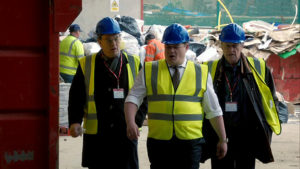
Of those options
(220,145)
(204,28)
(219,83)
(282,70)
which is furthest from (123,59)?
(204,28)

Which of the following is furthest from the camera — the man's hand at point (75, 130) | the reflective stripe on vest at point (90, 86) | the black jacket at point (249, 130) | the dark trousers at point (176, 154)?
the black jacket at point (249, 130)

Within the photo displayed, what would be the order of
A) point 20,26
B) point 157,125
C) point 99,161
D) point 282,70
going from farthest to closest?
point 282,70 < point 99,161 < point 157,125 < point 20,26

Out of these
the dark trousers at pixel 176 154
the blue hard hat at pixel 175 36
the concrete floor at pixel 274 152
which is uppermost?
the blue hard hat at pixel 175 36

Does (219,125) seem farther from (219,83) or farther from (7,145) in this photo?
(7,145)

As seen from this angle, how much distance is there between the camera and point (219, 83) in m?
4.96

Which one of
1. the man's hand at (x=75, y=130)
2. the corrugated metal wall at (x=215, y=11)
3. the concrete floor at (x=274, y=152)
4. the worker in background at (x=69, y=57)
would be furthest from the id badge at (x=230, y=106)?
the corrugated metal wall at (x=215, y=11)

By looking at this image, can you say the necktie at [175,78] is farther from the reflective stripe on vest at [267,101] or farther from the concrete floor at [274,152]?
the concrete floor at [274,152]

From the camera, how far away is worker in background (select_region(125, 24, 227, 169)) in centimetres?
417

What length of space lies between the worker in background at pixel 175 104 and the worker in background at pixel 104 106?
493mm

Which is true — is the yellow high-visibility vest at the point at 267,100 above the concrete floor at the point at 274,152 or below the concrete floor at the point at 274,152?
above

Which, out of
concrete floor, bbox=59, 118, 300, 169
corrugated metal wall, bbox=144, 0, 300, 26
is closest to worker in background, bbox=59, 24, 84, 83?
concrete floor, bbox=59, 118, 300, 169

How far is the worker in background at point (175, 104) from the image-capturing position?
164 inches

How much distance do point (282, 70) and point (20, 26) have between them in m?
11.6

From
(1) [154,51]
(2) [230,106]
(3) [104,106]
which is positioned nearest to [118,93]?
(3) [104,106]
